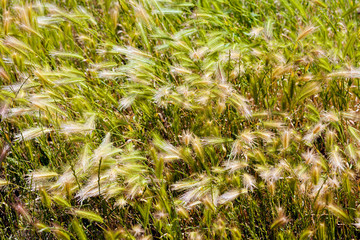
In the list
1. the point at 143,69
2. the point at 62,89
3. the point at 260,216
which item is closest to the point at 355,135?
the point at 260,216

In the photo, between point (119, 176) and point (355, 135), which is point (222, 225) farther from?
point (355, 135)

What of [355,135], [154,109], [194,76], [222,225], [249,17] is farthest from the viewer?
[249,17]

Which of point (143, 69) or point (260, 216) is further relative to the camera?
point (143, 69)

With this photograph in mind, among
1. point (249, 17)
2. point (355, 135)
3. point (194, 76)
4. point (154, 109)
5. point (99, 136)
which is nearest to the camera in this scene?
point (355, 135)

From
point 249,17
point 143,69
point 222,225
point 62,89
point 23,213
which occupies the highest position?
point 249,17

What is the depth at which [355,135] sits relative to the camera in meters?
1.70

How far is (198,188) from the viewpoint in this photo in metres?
1.63

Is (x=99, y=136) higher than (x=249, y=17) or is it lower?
lower

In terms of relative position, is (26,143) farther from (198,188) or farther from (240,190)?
(240,190)

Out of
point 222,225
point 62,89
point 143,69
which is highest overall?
point 143,69

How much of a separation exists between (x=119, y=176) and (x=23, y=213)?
445 millimetres

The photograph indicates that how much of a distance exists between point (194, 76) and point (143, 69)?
27 centimetres

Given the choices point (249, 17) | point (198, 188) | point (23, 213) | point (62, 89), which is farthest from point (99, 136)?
point (249, 17)

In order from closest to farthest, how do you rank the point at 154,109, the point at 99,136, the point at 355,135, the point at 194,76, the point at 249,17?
the point at 355,135 → the point at 194,76 → the point at 99,136 → the point at 154,109 → the point at 249,17
